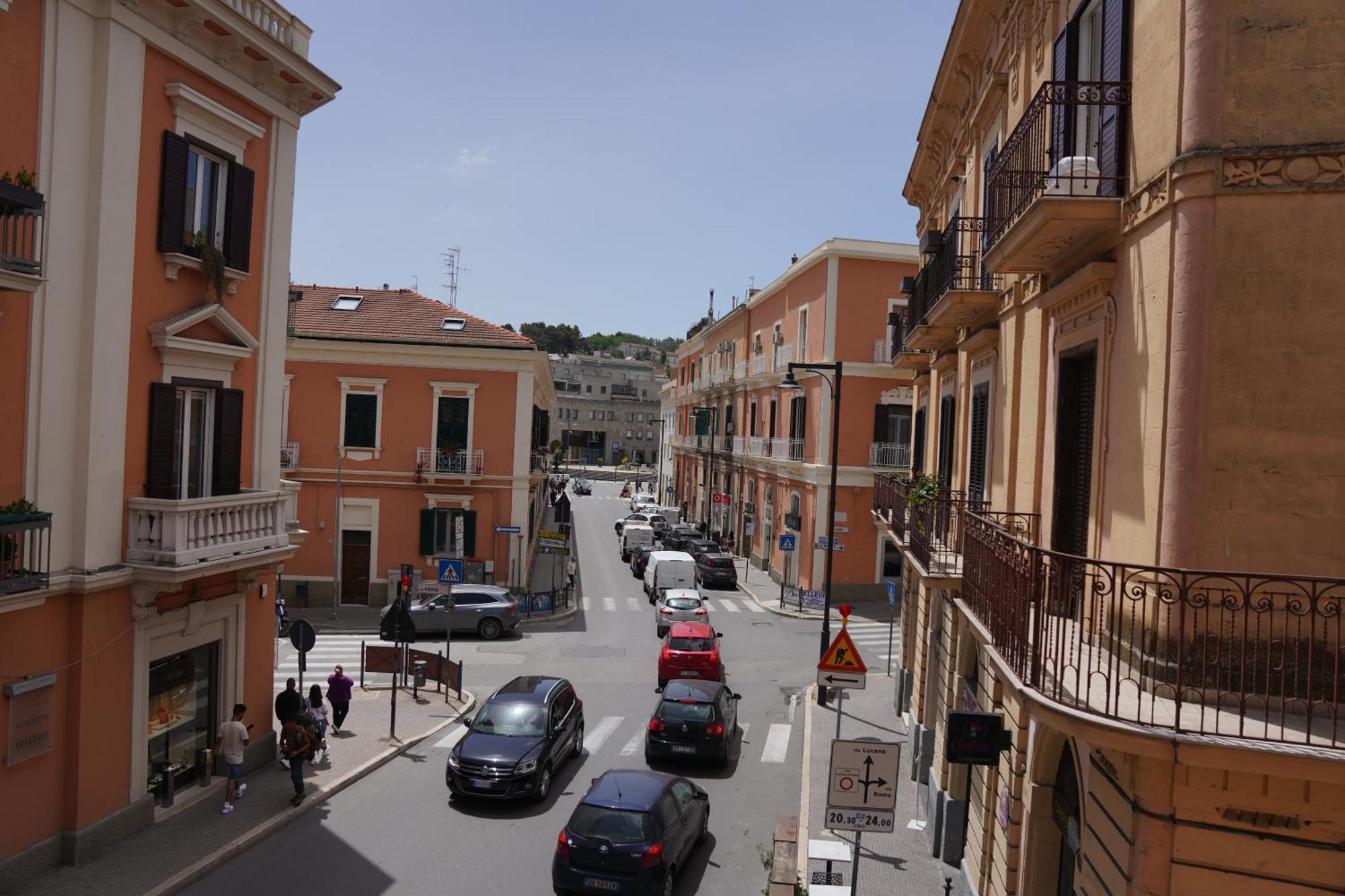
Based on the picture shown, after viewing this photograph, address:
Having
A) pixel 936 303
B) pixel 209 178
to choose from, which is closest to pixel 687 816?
pixel 936 303

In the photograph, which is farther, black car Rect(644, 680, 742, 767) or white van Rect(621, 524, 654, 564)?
white van Rect(621, 524, 654, 564)

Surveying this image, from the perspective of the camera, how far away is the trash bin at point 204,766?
1435 cm

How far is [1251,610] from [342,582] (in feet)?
101

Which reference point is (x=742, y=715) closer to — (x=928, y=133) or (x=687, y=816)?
(x=687, y=816)

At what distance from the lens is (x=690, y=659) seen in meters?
22.0

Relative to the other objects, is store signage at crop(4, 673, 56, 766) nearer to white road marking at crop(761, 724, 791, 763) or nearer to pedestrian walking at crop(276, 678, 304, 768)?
pedestrian walking at crop(276, 678, 304, 768)

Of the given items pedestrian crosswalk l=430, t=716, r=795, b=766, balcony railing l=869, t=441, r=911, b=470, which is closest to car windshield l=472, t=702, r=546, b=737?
pedestrian crosswalk l=430, t=716, r=795, b=766

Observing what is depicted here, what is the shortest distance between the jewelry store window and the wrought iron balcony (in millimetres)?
12377

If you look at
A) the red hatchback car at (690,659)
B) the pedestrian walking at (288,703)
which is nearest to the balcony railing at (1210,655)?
the pedestrian walking at (288,703)

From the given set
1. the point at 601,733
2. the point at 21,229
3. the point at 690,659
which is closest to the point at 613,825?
the point at 601,733

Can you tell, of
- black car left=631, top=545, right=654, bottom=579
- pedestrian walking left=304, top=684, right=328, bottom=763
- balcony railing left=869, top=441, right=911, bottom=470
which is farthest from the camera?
black car left=631, top=545, right=654, bottom=579

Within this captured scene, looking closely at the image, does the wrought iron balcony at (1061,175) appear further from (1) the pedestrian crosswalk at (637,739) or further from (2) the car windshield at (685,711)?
(1) the pedestrian crosswalk at (637,739)

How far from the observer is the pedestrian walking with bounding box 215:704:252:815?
546 inches

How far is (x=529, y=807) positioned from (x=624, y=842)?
13.3ft
